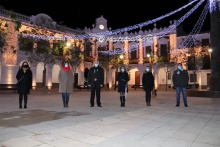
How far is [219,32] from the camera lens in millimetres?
15188

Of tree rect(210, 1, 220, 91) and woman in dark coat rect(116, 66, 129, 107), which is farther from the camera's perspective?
tree rect(210, 1, 220, 91)

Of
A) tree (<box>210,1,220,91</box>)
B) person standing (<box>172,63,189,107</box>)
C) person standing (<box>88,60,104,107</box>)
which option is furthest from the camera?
tree (<box>210,1,220,91</box>)

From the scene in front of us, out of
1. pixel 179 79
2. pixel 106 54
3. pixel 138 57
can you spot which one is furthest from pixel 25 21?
pixel 179 79

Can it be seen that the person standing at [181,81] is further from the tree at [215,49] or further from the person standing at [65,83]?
the tree at [215,49]

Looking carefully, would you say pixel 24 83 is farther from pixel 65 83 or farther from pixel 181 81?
pixel 181 81

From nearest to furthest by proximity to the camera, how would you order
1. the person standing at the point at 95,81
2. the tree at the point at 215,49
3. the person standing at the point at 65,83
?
the person standing at the point at 65,83 → the person standing at the point at 95,81 → the tree at the point at 215,49

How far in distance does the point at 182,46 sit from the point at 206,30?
5090mm

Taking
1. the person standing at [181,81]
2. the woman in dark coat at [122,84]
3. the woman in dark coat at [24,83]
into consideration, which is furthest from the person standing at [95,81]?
the person standing at [181,81]

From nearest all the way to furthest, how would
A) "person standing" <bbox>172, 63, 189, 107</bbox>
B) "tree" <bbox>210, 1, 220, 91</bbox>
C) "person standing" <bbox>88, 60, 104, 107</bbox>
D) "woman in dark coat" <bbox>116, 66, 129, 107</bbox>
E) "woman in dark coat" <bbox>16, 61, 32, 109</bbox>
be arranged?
"woman in dark coat" <bbox>16, 61, 32, 109</bbox> → "person standing" <bbox>88, 60, 104, 107</bbox> → "woman in dark coat" <bbox>116, 66, 129, 107</bbox> → "person standing" <bbox>172, 63, 189, 107</bbox> → "tree" <bbox>210, 1, 220, 91</bbox>

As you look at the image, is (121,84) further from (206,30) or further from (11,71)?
(206,30)

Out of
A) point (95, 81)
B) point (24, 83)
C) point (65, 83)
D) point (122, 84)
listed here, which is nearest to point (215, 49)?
point (122, 84)

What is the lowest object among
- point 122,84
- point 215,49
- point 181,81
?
point 122,84

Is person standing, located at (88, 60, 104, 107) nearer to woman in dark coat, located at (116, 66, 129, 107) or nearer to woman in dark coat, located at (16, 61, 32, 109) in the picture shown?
woman in dark coat, located at (116, 66, 129, 107)

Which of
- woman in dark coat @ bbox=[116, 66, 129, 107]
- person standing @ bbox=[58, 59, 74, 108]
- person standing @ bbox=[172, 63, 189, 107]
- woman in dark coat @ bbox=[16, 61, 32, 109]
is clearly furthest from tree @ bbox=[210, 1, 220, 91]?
woman in dark coat @ bbox=[16, 61, 32, 109]
